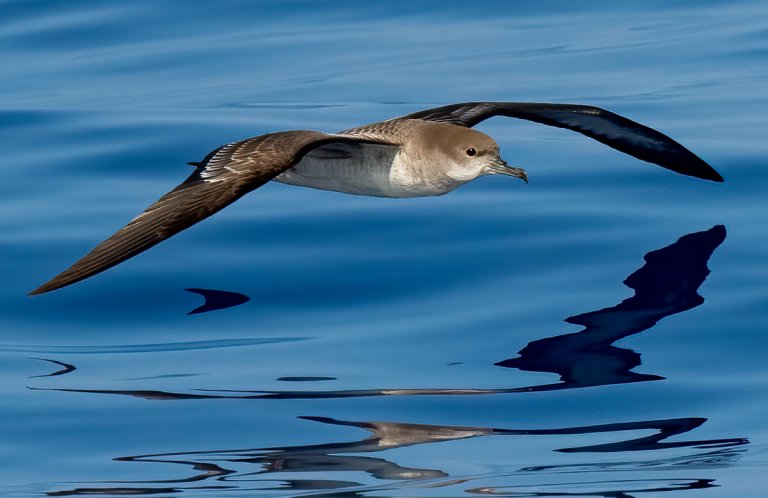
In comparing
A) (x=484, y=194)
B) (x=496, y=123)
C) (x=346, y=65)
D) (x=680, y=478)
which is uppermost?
(x=346, y=65)

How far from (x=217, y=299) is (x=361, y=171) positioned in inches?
51.3

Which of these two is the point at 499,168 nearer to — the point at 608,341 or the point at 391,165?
the point at 391,165

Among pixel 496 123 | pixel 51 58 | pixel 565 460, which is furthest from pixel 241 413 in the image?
pixel 51 58

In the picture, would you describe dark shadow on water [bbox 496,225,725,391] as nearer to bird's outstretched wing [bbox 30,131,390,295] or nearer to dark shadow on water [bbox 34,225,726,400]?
dark shadow on water [bbox 34,225,726,400]

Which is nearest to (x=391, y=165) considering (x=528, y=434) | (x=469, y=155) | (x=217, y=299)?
(x=469, y=155)

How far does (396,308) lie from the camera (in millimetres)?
7977

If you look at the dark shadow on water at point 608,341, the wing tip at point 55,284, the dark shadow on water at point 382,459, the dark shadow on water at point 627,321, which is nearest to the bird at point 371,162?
the wing tip at point 55,284

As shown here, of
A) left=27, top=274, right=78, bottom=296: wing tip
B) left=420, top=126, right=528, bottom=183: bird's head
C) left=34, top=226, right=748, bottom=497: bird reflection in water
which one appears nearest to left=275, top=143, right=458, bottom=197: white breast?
left=420, top=126, right=528, bottom=183: bird's head

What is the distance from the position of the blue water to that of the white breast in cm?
32

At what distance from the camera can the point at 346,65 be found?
14141mm

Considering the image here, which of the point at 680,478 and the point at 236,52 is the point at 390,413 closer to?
the point at 680,478

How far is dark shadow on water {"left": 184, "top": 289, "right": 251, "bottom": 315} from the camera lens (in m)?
8.05

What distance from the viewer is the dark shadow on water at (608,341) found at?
22.7ft

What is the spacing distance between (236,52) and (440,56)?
2.18 m
